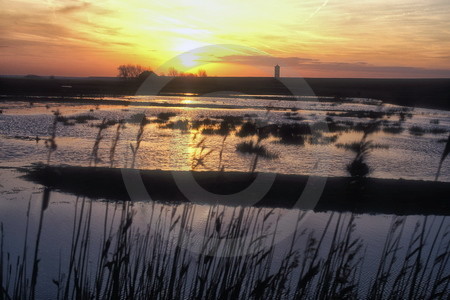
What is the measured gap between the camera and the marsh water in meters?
4.02

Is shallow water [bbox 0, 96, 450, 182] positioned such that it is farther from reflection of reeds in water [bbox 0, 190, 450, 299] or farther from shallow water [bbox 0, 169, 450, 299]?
reflection of reeds in water [bbox 0, 190, 450, 299]

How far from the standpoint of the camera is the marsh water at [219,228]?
4.02 meters

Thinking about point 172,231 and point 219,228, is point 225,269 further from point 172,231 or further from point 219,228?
point 172,231

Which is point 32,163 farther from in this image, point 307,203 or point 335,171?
point 335,171

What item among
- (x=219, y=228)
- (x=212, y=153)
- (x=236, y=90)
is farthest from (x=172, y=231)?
(x=236, y=90)

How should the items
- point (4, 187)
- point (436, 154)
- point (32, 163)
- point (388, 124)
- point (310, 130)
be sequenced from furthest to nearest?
1. point (388, 124)
2. point (310, 130)
3. point (436, 154)
4. point (32, 163)
5. point (4, 187)

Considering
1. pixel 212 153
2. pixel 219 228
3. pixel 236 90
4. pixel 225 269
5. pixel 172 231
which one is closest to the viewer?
pixel 219 228

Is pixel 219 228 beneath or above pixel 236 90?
beneath

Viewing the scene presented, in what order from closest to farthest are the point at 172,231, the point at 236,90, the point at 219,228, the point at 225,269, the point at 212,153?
the point at 219,228 → the point at 225,269 → the point at 172,231 → the point at 212,153 → the point at 236,90

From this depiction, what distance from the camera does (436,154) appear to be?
18484mm

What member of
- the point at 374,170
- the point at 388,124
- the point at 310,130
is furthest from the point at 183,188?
the point at 388,124

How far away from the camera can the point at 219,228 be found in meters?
3.62

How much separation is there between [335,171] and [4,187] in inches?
347

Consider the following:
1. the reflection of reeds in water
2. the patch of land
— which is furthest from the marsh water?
the patch of land
